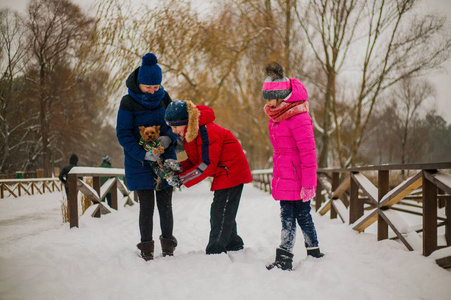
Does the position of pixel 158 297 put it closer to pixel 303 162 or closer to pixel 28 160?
pixel 303 162

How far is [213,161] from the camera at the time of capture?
123 inches

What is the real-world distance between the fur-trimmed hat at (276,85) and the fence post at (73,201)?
11.1ft

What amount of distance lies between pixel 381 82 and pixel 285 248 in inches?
425

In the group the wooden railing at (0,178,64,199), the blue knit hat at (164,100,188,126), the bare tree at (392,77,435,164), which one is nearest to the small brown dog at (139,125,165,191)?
the blue knit hat at (164,100,188,126)

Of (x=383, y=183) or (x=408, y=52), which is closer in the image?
(x=383, y=183)

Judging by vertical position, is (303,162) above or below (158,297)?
above

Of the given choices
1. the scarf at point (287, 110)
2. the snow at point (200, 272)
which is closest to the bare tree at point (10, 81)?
the snow at point (200, 272)

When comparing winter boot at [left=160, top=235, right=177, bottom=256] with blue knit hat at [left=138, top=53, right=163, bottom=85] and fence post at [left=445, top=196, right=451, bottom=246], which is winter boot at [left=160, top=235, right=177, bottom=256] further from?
fence post at [left=445, top=196, right=451, bottom=246]

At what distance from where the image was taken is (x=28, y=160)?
154 inches

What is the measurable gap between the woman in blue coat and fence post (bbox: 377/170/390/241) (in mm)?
2303

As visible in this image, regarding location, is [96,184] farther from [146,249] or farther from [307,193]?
[307,193]

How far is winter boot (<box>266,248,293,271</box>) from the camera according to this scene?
2.96m

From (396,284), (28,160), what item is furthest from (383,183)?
(28,160)

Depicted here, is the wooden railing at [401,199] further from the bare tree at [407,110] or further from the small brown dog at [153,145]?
the bare tree at [407,110]
